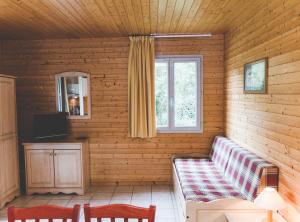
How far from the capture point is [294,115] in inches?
88.8

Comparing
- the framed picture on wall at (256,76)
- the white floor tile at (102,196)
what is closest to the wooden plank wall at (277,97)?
the framed picture on wall at (256,76)

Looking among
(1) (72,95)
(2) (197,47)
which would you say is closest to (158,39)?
(2) (197,47)

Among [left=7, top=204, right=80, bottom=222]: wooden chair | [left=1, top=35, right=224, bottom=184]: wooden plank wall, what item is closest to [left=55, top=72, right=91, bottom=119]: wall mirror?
[left=1, top=35, right=224, bottom=184]: wooden plank wall

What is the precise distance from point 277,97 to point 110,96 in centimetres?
279

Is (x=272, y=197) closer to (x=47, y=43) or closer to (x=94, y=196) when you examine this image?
(x=94, y=196)

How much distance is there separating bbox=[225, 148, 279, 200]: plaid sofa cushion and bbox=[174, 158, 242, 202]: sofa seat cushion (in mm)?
98

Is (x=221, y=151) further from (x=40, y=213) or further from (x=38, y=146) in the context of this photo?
(x=40, y=213)

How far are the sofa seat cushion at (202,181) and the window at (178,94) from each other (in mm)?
667

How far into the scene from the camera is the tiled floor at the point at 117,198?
154 inches

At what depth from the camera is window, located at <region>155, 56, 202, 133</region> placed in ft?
15.2

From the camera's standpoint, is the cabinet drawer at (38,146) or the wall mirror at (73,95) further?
the wall mirror at (73,95)

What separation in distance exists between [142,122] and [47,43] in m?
2.06

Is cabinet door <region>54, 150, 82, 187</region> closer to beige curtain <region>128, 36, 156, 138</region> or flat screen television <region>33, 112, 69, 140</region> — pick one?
flat screen television <region>33, 112, 69, 140</region>

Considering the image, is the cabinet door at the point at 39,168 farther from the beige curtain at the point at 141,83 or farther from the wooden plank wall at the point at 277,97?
the wooden plank wall at the point at 277,97
